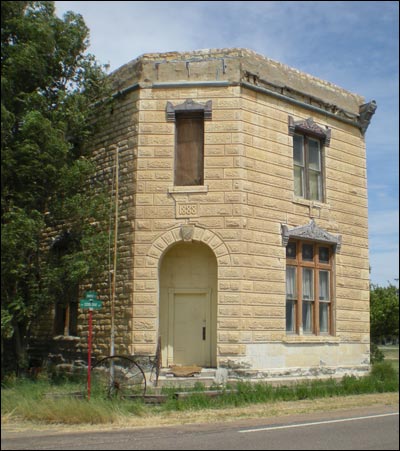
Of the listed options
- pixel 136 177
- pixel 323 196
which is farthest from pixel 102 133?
pixel 323 196

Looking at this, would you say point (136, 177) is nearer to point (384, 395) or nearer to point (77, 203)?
point (77, 203)

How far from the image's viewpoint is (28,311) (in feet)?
46.9

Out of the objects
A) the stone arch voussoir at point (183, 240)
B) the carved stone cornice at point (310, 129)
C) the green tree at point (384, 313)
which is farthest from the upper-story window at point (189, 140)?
the green tree at point (384, 313)

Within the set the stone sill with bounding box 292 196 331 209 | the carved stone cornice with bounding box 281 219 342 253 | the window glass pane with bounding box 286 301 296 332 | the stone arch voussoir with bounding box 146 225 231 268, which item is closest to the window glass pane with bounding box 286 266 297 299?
the window glass pane with bounding box 286 301 296 332

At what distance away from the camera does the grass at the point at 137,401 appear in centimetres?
1145

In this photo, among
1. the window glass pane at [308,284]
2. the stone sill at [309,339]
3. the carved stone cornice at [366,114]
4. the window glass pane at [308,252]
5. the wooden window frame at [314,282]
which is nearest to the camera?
the stone sill at [309,339]

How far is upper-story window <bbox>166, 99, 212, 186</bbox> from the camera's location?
16.1 metres

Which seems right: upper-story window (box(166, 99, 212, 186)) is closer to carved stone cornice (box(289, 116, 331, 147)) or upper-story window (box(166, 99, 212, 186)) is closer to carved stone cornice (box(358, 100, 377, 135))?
carved stone cornice (box(289, 116, 331, 147))

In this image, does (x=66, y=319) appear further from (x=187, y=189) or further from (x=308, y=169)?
(x=308, y=169)

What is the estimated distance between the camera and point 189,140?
53.5ft

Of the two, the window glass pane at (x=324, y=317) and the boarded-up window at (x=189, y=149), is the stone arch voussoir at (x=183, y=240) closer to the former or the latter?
the boarded-up window at (x=189, y=149)

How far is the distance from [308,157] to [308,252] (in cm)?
277

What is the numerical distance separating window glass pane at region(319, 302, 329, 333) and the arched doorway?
3.44m

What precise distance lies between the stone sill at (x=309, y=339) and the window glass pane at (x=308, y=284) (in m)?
1.09
